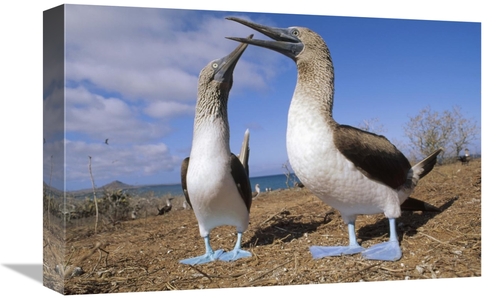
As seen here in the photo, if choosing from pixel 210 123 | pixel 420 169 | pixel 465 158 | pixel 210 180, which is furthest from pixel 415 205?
pixel 210 123

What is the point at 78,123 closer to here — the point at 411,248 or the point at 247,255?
the point at 247,255

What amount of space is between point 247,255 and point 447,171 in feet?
9.26

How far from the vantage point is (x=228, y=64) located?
6055mm

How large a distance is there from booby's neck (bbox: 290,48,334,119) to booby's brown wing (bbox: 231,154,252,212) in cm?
79

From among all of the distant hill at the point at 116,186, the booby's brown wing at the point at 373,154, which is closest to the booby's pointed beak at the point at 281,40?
the booby's brown wing at the point at 373,154

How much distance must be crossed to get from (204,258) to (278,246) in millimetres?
815

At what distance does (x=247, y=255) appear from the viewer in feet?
20.4

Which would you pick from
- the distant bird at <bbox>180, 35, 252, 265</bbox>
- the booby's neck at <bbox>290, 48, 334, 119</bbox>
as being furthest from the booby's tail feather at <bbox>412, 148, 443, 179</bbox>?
the distant bird at <bbox>180, 35, 252, 265</bbox>

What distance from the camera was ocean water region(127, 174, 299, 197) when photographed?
6230mm

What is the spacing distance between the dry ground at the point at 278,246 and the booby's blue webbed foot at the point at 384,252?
0.06 meters

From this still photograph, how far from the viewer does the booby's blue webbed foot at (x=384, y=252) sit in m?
6.38

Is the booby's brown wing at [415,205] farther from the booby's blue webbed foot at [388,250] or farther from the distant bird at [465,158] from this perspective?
the distant bird at [465,158]

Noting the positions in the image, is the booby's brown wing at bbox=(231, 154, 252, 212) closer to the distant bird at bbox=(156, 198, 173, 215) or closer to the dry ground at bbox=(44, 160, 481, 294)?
the dry ground at bbox=(44, 160, 481, 294)

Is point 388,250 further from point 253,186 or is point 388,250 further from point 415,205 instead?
point 253,186
